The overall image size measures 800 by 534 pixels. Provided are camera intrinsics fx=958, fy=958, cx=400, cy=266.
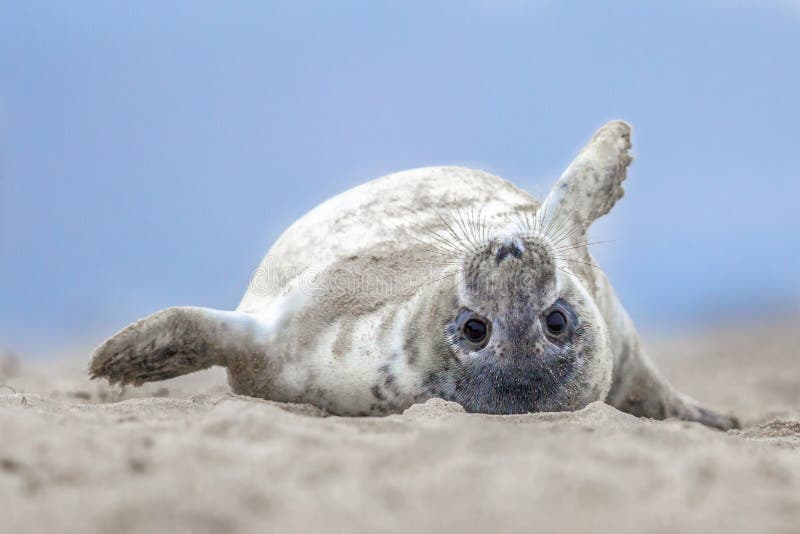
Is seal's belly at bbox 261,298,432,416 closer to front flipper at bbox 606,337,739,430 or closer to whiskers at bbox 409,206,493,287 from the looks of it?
whiskers at bbox 409,206,493,287

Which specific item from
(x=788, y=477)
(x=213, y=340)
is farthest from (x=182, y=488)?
(x=213, y=340)

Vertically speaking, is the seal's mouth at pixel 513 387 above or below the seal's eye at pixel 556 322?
below

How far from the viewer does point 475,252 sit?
393 centimetres

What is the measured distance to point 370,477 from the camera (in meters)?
2.14

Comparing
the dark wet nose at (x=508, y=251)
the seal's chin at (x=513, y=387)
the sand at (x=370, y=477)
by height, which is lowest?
the sand at (x=370, y=477)

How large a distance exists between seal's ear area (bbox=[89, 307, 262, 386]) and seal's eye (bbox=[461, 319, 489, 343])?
1.17 meters

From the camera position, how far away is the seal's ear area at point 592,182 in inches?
190

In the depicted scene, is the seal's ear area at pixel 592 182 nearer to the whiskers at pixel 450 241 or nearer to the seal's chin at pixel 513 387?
the whiskers at pixel 450 241

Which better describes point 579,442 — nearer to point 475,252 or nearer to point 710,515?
point 710,515

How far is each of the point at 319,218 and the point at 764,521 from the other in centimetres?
358

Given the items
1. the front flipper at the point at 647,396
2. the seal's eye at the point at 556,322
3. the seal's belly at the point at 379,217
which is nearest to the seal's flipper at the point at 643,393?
the front flipper at the point at 647,396

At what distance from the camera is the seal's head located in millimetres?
3818

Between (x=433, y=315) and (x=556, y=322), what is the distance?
0.52m

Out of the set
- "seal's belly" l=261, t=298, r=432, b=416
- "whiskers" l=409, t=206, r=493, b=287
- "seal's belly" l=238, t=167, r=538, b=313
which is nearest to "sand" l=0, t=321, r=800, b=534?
"seal's belly" l=261, t=298, r=432, b=416
